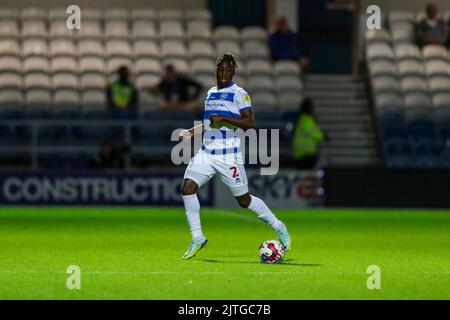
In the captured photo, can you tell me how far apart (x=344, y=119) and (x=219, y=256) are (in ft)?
46.3

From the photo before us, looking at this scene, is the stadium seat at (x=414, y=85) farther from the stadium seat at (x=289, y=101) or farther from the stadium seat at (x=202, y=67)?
the stadium seat at (x=202, y=67)

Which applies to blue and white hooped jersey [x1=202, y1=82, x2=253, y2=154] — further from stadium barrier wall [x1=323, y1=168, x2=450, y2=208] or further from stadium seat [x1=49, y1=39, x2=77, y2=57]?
stadium seat [x1=49, y1=39, x2=77, y2=57]

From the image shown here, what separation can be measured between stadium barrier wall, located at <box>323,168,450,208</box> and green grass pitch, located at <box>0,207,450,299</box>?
1970 mm

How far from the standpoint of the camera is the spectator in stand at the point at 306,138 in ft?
77.4

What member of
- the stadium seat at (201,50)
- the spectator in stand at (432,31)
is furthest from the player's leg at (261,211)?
the spectator in stand at (432,31)

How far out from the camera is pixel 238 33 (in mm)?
27438

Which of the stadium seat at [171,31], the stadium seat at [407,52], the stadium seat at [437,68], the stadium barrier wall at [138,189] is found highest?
the stadium seat at [171,31]

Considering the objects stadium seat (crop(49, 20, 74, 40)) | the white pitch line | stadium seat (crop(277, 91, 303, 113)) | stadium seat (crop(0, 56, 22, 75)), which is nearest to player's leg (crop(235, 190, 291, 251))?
the white pitch line

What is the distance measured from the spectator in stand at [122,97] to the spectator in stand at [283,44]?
13.1 ft

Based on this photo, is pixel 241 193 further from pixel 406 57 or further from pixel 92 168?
pixel 406 57

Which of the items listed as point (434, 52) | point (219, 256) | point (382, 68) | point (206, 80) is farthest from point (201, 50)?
point (219, 256)

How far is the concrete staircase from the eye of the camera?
25891 mm

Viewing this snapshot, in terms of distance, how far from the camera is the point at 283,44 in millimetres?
26719
